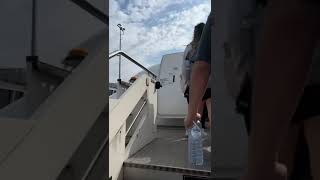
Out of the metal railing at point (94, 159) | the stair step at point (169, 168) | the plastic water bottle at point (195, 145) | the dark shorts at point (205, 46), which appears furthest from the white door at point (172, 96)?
the metal railing at point (94, 159)

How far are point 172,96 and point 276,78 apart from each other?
3610 mm

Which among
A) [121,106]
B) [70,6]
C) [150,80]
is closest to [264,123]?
[70,6]

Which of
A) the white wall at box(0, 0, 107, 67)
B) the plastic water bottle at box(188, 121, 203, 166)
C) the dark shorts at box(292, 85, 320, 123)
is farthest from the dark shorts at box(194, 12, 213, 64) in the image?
the plastic water bottle at box(188, 121, 203, 166)

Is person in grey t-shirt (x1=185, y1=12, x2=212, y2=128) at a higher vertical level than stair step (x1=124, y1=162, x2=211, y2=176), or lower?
higher

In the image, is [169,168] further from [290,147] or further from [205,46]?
[290,147]

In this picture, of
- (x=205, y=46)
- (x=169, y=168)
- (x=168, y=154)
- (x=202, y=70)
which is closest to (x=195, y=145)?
(x=168, y=154)

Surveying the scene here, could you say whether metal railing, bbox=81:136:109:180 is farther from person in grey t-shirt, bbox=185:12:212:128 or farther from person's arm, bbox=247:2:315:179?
person's arm, bbox=247:2:315:179

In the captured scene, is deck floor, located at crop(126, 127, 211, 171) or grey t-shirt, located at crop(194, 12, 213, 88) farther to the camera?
deck floor, located at crop(126, 127, 211, 171)

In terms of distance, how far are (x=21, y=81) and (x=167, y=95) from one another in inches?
127

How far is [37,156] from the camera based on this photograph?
1.90ft

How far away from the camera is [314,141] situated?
0.39 metres

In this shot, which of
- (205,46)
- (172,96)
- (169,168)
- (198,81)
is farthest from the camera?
(172,96)

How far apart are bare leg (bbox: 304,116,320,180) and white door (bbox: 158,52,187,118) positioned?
334cm

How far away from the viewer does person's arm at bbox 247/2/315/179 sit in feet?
1.02
